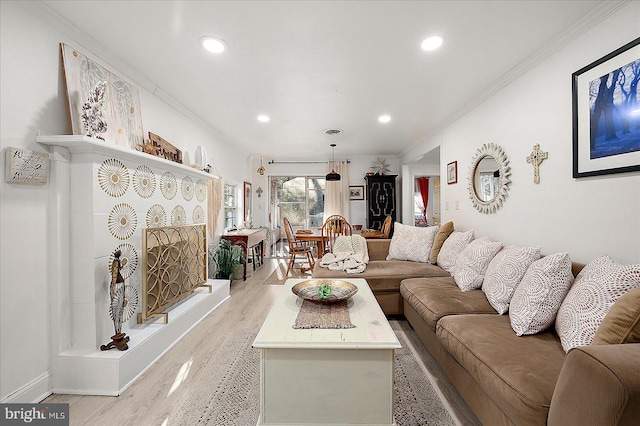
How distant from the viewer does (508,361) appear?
4.29 ft

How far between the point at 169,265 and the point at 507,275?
2796mm

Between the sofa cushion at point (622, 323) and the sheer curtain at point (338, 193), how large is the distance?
5701 millimetres

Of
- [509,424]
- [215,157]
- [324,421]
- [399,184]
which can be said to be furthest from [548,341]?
[399,184]

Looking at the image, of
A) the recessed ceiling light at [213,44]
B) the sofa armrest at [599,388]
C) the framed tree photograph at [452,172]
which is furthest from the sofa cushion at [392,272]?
the recessed ceiling light at [213,44]

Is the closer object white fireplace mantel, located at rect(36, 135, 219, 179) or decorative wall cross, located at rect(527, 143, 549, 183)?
white fireplace mantel, located at rect(36, 135, 219, 179)

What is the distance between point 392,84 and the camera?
2842 millimetres

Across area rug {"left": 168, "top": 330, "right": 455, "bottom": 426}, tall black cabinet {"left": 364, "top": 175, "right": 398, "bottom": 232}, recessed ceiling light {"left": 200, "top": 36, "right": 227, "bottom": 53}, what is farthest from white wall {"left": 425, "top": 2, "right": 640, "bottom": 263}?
tall black cabinet {"left": 364, "top": 175, "right": 398, "bottom": 232}

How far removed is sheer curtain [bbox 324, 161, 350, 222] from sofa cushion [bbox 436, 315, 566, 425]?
5037 millimetres

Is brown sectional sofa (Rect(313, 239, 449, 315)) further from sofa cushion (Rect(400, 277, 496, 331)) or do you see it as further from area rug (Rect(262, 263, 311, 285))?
area rug (Rect(262, 263, 311, 285))

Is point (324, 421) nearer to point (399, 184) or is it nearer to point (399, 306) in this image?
point (399, 306)

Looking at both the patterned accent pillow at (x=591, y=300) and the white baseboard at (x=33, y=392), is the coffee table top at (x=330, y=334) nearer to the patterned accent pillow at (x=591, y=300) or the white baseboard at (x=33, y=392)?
the patterned accent pillow at (x=591, y=300)

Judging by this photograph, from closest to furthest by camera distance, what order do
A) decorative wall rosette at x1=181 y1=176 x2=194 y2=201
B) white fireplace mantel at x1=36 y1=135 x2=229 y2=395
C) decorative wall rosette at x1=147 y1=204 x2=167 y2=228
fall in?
1. white fireplace mantel at x1=36 y1=135 x2=229 y2=395
2. decorative wall rosette at x1=147 y1=204 x2=167 y2=228
3. decorative wall rosette at x1=181 y1=176 x2=194 y2=201

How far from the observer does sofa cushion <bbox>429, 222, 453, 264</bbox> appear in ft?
11.1

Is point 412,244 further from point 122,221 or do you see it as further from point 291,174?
point 291,174
